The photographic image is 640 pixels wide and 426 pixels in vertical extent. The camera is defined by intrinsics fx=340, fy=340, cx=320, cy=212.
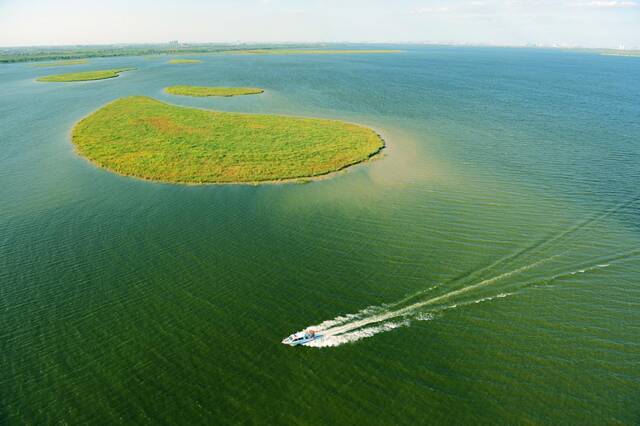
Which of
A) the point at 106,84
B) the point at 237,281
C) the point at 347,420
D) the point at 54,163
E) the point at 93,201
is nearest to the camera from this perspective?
the point at 347,420

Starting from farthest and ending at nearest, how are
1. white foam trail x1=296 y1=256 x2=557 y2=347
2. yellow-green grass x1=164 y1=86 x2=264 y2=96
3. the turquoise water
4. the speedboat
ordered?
yellow-green grass x1=164 y1=86 x2=264 y2=96, white foam trail x1=296 y1=256 x2=557 y2=347, the speedboat, the turquoise water

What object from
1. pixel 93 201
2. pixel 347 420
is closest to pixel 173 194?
pixel 93 201

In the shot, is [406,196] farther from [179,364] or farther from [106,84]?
[106,84]

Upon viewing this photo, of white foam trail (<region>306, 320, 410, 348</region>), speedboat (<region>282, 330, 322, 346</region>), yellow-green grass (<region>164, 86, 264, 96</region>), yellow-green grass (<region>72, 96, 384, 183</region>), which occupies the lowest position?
white foam trail (<region>306, 320, 410, 348</region>)

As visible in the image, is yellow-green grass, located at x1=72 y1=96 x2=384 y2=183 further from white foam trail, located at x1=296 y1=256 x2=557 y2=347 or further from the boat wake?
white foam trail, located at x1=296 y1=256 x2=557 y2=347

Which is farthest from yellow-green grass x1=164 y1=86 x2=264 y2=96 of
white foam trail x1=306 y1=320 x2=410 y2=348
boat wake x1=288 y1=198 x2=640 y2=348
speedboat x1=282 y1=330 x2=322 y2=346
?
white foam trail x1=306 y1=320 x2=410 y2=348

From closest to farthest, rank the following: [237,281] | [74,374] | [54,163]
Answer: [74,374] < [237,281] < [54,163]

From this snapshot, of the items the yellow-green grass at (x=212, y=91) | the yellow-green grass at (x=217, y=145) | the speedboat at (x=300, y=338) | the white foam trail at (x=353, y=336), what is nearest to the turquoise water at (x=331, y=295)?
the white foam trail at (x=353, y=336)
